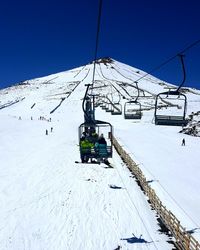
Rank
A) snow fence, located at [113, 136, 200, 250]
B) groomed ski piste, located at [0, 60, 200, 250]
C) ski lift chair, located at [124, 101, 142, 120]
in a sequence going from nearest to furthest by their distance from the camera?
snow fence, located at [113, 136, 200, 250] → groomed ski piste, located at [0, 60, 200, 250] → ski lift chair, located at [124, 101, 142, 120]

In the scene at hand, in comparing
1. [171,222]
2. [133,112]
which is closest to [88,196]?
[171,222]

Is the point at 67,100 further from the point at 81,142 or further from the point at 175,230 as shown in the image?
the point at 175,230

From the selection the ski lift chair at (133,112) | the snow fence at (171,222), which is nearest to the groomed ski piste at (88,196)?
the snow fence at (171,222)

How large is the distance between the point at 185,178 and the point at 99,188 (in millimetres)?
7415

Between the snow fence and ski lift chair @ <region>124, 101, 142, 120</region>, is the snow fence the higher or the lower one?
the lower one

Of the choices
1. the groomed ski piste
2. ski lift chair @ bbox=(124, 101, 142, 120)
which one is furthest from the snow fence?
ski lift chair @ bbox=(124, 101, 142, 120)

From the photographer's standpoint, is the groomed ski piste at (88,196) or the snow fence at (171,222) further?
the groomed ski piste at (88,196)

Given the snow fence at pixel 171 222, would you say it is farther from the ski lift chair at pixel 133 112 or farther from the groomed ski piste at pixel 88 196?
the ski lift chair at pixel 133 112

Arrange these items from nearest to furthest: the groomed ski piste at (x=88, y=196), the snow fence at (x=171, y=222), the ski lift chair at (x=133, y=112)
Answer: the snow fence at (x=171, y=222) < the groomed ski piste at (x=88, y=196) < the ski lift chair at (x=133, y=112)

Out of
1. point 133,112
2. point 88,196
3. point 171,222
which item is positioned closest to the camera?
point 171,222

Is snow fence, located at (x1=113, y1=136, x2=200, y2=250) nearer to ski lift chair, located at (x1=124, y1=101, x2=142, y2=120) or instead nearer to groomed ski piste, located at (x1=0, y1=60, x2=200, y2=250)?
groomed ski piste, located at (x1=0, y1=60, x2=200, y2=250)

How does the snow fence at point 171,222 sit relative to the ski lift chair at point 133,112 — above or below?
below

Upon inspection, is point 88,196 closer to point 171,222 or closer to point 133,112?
point 171,222

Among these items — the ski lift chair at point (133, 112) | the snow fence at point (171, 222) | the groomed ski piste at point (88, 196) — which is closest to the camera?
the snow fence at point (171, 222)
